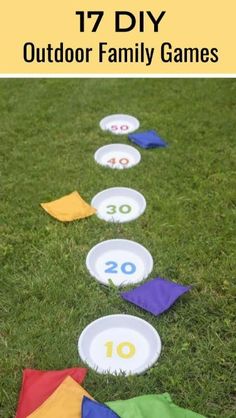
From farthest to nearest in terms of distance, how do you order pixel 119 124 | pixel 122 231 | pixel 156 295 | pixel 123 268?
pixel 119 124 → pixel 122 231 → pixel 123 268 → pixel 156 295

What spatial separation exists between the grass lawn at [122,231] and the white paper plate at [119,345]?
0.14 feet

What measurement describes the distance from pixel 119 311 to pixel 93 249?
1.45ft

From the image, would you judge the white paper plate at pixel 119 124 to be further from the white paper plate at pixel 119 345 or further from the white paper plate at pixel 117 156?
the white paper plate at pixel 119 345

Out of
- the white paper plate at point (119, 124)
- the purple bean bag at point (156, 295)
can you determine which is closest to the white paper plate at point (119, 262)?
the purple bean bag at point (156, 295)

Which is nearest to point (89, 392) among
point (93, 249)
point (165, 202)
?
point (93, 249)

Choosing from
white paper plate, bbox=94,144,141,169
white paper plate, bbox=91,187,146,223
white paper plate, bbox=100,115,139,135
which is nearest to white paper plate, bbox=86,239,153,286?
white paper plate, bbox=91,187,146,223

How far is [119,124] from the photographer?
3951 mm

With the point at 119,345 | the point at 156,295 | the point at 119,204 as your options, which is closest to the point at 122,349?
the point at 119,345

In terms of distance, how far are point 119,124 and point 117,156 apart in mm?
505

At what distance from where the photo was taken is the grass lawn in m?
2.06

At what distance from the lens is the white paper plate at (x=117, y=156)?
3.44 meters

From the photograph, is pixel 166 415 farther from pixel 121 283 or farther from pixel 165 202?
pixel 165 202

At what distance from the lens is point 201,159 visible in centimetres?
343

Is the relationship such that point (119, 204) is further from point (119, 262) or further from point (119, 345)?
point (119, 345)
